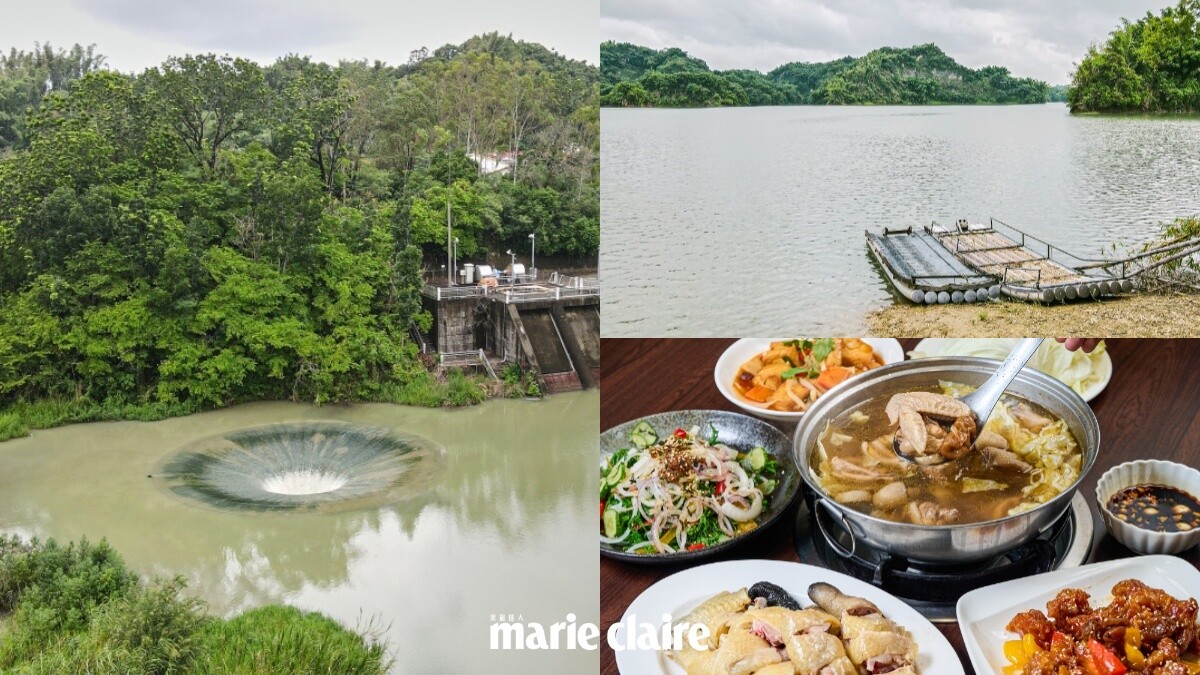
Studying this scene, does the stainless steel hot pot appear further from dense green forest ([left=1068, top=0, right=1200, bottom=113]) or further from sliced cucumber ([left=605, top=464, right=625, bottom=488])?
dense green forest ([left=1068, top=0, right=1200, bottom=113])

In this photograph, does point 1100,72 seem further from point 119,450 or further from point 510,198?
point 119,450

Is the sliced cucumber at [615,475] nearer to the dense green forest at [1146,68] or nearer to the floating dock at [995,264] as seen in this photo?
the floating dock at [995,264]

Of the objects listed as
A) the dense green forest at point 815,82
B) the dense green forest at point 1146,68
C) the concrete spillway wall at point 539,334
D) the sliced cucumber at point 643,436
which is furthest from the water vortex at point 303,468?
the dense green forest at point 1146,68

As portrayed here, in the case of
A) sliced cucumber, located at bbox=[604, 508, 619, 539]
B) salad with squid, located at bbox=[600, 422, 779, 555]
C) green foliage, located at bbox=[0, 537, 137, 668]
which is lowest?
green foliage, located at bbox=[0, 537, 137, 668]

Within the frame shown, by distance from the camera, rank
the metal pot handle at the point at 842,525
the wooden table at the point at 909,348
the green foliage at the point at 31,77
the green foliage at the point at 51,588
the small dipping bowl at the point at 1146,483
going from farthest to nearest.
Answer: the green foliage at the point at 31,77 → the green foliage at the point at 51,588 → the wooden table at the point at 909,348 → the small dipping bowl at the point at 1146,483 → the metal pot handle at the point at 842,525

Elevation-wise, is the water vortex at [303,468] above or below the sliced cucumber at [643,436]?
below

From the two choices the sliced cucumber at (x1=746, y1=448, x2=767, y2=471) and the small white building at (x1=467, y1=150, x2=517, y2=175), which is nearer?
the sliced cucumber at (x1=746, y1=448, x2=767, y2=471)

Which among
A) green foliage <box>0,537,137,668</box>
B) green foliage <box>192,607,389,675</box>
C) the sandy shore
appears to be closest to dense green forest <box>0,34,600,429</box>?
green foliage <box>0,537,137,668</box>
